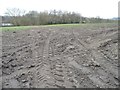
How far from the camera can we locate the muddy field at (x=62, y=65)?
3.38 m

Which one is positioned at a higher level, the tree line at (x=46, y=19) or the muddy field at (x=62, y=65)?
the tree line at (x=46, y=19)

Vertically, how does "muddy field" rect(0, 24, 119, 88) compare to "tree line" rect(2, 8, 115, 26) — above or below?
below

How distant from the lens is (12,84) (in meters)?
3.48

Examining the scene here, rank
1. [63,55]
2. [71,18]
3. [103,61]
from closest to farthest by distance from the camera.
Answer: [103,61] < [63,55] < [71,18]

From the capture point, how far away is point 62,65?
4121mm

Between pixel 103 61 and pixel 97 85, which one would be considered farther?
pixel 103 61

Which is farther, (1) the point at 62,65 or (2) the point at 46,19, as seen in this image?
(2) the point at 46,19

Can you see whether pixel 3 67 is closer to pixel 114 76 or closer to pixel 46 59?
pixel 46 59

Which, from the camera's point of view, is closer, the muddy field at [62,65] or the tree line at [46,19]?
the muddy field at [62,65]

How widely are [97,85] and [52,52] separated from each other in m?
2.18

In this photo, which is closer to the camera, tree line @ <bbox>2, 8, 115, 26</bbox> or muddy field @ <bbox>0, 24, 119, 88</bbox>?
muddy field @ <bbox>0, 24, 119, 88</bbox>

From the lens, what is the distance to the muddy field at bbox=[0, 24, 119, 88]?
11.1 ft

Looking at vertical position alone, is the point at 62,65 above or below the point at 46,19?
below

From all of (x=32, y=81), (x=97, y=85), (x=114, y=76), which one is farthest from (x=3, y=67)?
(x=114, y=76)
